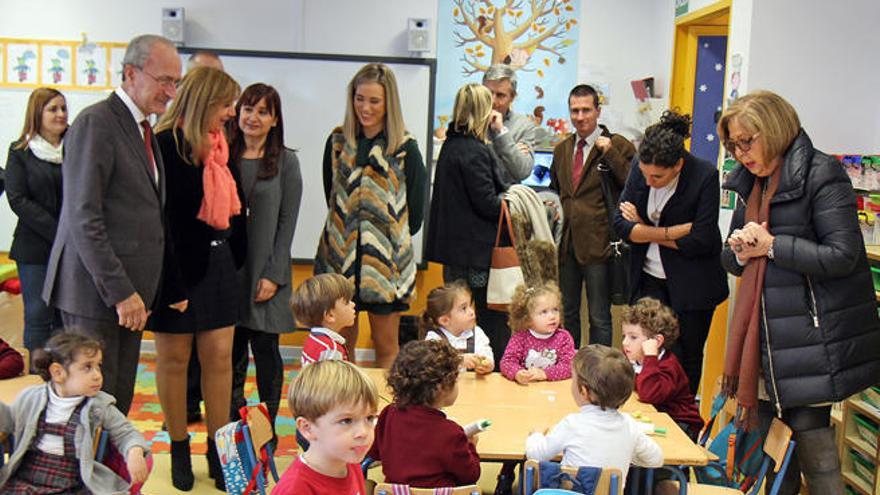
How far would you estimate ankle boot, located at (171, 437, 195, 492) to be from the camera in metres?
3.57

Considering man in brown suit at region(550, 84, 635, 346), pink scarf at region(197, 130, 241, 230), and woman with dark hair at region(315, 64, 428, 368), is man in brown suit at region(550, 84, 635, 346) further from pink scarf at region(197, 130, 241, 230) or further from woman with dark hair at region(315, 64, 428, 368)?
pink scarf at region(197, 130, 241, 230)

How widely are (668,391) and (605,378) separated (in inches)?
30.5

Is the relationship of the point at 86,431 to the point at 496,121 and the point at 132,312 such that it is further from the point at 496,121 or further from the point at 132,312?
the point at 496,121

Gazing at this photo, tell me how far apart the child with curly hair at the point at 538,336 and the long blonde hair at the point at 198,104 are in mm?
1412

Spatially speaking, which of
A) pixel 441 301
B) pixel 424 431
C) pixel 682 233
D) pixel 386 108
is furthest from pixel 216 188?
pixel 682 233

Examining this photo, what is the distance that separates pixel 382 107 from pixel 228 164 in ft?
2.40

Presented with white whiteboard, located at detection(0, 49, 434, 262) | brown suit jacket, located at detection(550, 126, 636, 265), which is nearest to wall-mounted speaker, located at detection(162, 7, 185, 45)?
white whiteboard, located at detection(0, 49, 434, 262)

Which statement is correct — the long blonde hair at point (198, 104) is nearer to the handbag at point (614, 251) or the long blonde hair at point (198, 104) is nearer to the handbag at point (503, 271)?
the handbag at point (503, 271)

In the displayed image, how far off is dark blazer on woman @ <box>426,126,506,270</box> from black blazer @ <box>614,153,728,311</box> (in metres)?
0.81

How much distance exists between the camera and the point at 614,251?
4.53 m

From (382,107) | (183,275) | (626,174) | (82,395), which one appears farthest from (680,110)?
(82,395)

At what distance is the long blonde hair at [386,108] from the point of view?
3830 mm

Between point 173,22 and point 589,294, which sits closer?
point 589,294

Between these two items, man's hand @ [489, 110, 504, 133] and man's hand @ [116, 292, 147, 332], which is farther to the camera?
man's hand @ [489, 110, 504, 133]
